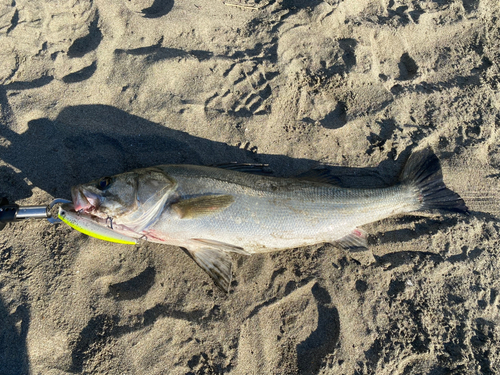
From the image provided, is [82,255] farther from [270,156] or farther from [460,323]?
[460,323]

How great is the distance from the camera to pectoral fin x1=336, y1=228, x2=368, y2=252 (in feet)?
10.7

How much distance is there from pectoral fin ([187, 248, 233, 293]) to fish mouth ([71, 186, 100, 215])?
3.46 feet

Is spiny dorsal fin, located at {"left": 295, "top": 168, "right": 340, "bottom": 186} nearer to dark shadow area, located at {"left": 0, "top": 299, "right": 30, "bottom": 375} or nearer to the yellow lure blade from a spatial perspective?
the yellow lure blade

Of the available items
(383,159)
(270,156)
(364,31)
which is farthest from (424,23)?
(270,156)

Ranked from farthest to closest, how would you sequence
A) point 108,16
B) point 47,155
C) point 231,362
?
1. point 108,16
2. point 47,155
3. point 231,362

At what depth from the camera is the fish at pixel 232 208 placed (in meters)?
2.91

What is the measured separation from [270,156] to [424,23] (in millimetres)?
2857

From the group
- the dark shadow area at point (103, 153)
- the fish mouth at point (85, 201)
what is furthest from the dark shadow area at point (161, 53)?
the fish mouth at point (85, 201)

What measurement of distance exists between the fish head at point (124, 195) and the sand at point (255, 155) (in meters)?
0.61

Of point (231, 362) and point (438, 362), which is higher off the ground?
point (438, 362)

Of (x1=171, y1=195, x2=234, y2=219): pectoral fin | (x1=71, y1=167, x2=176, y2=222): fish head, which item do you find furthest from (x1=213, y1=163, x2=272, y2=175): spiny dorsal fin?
(x1=71, y1=167, x2=176, y2=222): fish head

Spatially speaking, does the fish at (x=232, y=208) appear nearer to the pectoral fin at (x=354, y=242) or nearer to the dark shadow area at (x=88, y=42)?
the pectoral fin at (x=354, y=242)

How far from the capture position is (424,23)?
3.99m

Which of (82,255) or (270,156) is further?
(270,156)
